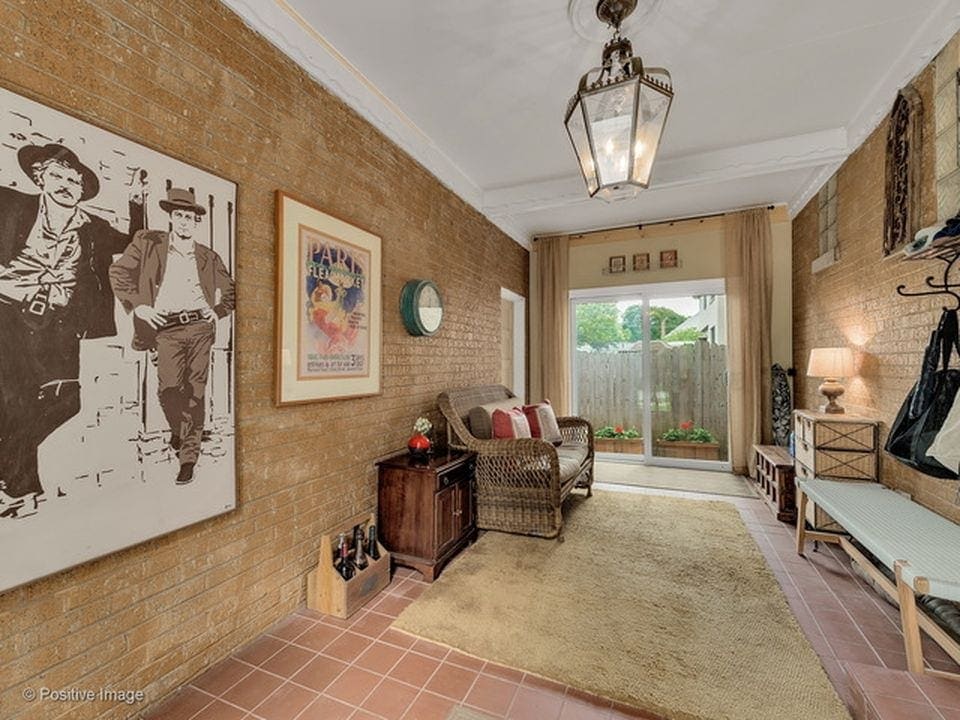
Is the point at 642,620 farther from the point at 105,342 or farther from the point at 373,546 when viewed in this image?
the point at 105,342

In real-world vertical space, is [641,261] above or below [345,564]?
above

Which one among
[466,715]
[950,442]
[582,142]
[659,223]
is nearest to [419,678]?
[466,715]

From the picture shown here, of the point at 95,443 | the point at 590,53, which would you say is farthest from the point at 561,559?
the point at 590,53

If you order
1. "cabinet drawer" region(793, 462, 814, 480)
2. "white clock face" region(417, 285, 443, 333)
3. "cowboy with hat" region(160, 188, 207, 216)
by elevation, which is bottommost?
"cabinet drawer" region(793, 462, 814, 480)

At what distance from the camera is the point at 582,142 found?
1.83 m

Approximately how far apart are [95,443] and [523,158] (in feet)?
11.3

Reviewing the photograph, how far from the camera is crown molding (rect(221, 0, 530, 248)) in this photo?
1988mm

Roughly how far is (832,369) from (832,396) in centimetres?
25

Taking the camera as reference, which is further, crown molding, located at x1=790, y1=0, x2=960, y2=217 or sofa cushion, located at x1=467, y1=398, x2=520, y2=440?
sofa cushion, located at x1=467, y1=398, x2=520, y2=440

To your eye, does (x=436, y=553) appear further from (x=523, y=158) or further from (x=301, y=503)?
(x=523, y=158)

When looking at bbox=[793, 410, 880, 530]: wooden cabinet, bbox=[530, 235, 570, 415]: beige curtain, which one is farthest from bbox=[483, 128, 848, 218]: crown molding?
bbox=[793, 410, 880, 530]: wooden cabinet

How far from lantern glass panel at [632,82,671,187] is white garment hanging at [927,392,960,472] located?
171 cm

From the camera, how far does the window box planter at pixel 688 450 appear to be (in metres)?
5.08

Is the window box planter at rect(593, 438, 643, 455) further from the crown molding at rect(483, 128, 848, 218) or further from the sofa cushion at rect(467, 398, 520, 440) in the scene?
the crown molding at rect(483, 128, 848, 218)
